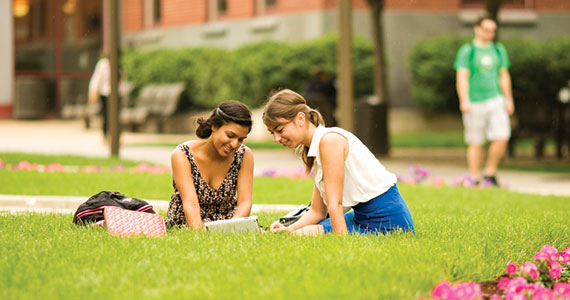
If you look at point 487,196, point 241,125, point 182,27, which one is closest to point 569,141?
point 487,196

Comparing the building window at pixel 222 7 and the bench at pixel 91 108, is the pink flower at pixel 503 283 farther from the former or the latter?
the building window at pixel 222 7

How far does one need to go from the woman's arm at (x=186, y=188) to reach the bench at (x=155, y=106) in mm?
17108

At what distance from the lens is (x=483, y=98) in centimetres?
1122

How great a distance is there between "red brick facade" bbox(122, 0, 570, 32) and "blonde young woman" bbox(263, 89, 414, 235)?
55.2ft

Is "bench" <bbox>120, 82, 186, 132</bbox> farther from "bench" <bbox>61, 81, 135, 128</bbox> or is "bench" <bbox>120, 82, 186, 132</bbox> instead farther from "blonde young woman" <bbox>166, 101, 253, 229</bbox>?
"blonde young woman" <bbox>166, 101, 253, 229</bbox>

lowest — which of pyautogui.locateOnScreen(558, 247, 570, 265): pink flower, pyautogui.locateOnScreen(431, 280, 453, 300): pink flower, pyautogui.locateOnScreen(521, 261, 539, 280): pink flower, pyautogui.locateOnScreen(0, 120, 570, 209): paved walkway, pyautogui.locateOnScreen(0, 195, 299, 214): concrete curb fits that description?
pyautogui.locateOnScreen(0, 120, 570, 209): paved walkway

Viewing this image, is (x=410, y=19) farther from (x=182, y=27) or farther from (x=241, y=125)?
(x=241, y=125)

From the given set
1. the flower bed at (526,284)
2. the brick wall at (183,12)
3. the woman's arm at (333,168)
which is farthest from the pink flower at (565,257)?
the brick wall at (183,12)

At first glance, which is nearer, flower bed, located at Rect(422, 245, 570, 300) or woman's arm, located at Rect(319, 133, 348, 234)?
flower bed, located at Rect(422, 245, 570, 300)

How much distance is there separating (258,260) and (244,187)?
4.66ft

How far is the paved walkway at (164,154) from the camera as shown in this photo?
40.4 feet

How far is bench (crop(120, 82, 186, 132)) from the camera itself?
76.6 feet

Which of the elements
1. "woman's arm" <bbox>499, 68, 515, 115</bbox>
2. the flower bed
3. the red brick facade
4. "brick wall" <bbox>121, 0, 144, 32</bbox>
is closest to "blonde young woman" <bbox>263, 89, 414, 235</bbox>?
the flower bed

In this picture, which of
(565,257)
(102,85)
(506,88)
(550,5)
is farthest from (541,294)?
(550,5)
